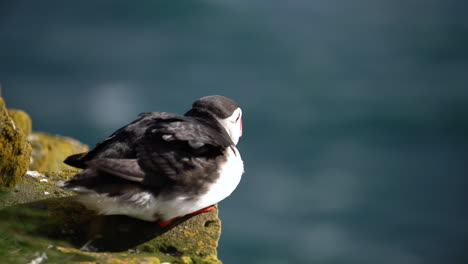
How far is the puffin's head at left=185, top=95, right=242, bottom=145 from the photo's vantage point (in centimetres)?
670

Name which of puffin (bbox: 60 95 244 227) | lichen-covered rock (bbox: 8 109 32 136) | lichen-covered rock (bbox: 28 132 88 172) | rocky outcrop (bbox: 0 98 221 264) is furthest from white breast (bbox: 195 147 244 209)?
lichen-covered rock (bbox: 8 109 32 136)

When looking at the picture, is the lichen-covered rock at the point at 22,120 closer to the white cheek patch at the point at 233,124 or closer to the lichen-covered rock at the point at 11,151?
the lichen-covered rock at the point at 11,151

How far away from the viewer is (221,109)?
22.1ft

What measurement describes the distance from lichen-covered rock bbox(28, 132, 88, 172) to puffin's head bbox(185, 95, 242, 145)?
2461 millimetres

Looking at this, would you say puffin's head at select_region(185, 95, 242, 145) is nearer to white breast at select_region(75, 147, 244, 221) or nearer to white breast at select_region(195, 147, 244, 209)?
white breast at select_region(195, 147, 244, 209)

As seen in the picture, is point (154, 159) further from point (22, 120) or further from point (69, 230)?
point (22, 120)

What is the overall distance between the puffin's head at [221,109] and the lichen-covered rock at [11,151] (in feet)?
7.66

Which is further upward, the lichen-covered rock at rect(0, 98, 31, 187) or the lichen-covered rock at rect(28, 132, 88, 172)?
the lichen-covered rock at rect(28, 132, 88, 172)

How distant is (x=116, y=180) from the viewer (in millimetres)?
4637

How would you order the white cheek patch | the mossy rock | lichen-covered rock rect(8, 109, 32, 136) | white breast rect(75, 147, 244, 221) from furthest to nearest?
1. lichen-covered rock rect(8, 109, 32, 136)
2. the white cheek patch
3. white breast rect(75, 147, 244, 221)
4. the mossy rock

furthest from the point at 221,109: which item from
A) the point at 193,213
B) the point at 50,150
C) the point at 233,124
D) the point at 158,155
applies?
the point at 50,150

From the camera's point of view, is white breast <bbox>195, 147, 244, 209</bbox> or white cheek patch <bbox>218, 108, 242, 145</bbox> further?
white cheek patch <bbox>218, 108, 242, 145</bbox>

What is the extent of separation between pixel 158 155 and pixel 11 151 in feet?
4.65

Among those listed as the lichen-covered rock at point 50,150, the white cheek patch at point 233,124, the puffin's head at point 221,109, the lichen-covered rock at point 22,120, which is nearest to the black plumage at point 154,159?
the puffin's head at point 221,109
